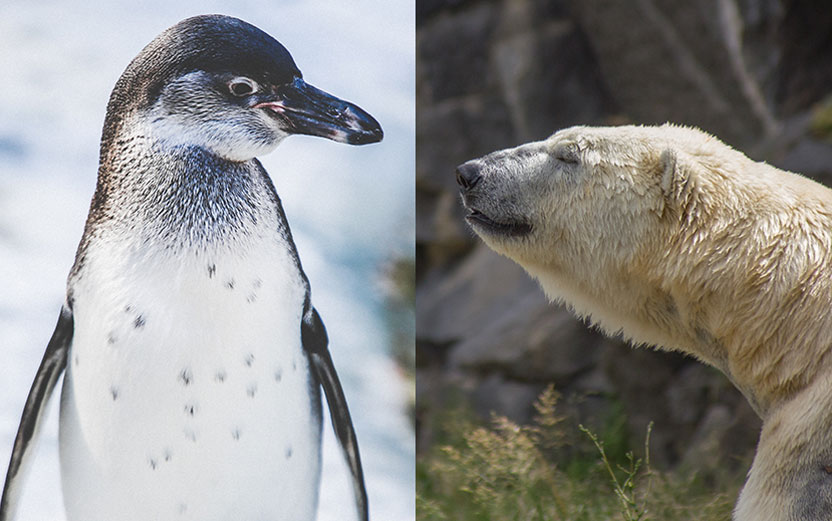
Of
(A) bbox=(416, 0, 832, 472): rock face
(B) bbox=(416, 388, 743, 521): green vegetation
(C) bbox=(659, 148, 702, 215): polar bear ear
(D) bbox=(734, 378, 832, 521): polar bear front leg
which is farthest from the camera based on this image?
(A) bbox=(416, 0, 832, 472): rock face

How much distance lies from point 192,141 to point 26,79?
476mm

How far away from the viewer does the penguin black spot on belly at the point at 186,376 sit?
2.27 metres

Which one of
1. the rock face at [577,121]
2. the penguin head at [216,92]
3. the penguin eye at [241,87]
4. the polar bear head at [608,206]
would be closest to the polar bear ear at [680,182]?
the polar bear head at [608,206]

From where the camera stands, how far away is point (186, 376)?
2.27 meters

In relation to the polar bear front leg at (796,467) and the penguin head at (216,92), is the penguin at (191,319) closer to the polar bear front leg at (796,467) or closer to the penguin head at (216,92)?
the penguin head at (216,92)

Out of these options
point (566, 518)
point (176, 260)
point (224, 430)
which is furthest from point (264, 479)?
point (566, 518)

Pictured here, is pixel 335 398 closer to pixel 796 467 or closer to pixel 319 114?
pixel 319 114

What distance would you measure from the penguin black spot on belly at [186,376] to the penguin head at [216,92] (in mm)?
590

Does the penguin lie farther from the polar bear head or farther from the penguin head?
the polar bear head

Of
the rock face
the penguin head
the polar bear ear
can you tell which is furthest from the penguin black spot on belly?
the rock face

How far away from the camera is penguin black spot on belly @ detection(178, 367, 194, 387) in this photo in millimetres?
2266

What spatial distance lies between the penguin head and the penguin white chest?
1.05 ft

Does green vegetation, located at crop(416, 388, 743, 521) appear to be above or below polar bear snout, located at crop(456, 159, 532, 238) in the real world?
below

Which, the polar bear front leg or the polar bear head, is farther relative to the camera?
the polar bear head
